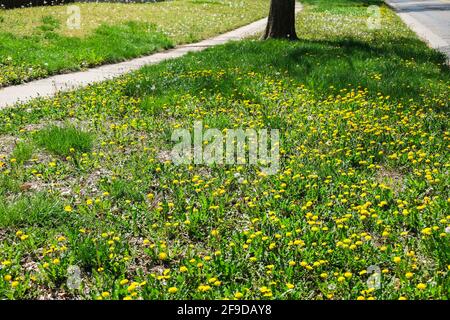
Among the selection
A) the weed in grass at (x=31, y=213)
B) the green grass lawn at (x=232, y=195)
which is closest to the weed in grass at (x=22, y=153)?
the green grass lawn at (x=232, y=195)

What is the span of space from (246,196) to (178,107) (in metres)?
3.43

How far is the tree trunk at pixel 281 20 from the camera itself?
15.3m

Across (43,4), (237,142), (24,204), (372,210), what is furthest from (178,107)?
(43,4)

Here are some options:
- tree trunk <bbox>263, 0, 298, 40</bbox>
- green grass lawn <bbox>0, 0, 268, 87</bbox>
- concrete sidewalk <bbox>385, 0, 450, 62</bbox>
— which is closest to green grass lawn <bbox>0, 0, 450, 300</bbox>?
green grass lawn <bbox>0, 0, 268, 87</bbox>

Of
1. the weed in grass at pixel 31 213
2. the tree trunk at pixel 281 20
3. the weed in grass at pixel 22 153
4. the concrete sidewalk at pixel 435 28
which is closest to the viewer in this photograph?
the weed in grass at pixel 31 213

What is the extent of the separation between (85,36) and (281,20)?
618 cm

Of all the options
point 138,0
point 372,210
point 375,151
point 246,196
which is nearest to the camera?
point 372,210

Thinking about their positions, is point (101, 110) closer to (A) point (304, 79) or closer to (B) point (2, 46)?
(A) point (304, 79)

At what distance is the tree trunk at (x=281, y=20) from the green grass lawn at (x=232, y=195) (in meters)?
6.15

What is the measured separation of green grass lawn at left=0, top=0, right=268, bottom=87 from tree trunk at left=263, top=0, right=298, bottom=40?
139 inches

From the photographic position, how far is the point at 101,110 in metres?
8.41

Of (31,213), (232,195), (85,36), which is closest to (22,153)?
(31,213)

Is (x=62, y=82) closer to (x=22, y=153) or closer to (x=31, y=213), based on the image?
(x=22, y=153)

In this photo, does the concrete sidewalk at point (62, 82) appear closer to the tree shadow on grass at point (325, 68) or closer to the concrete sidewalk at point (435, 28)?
the tree shadow on grass at point (325, 68)
